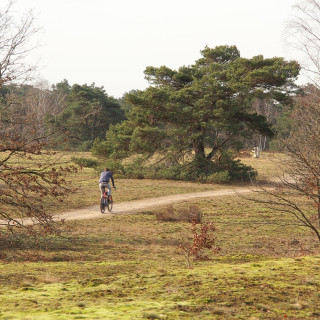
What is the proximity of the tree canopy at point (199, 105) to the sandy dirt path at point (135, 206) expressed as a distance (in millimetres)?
6757

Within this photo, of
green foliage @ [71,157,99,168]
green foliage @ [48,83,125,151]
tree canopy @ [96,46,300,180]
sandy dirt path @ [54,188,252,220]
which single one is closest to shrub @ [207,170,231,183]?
tree canopy @ [96,46,300,180]

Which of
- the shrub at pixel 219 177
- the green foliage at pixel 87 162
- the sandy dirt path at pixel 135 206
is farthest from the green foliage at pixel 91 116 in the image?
the sandy dirt path at pixel 135 206

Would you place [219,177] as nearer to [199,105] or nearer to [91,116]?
[199,105]

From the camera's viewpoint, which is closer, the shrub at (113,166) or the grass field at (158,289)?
the grass field at (158,289)

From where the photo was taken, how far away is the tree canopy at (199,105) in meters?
30.6

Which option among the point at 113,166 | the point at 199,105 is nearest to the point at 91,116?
the point at 113,166

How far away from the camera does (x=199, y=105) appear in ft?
101

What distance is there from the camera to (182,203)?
71.0 feet

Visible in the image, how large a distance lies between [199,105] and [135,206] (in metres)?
12.4

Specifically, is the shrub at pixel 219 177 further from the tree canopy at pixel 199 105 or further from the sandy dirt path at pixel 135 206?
the sandy dirt path at pixel 135 206

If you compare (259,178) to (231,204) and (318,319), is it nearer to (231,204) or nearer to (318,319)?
(231,204)

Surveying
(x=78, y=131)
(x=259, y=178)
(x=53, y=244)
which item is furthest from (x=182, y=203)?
(x=78, y=131)

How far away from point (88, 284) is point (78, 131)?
5671 centimetres

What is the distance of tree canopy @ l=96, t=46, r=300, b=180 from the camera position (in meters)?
30.6
